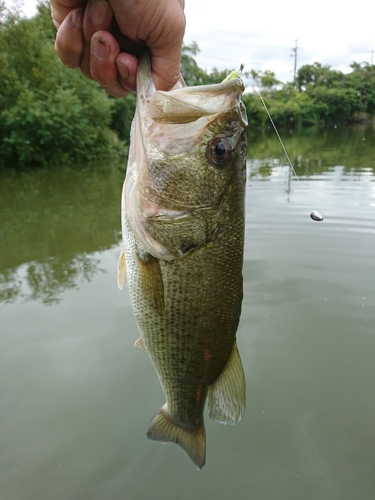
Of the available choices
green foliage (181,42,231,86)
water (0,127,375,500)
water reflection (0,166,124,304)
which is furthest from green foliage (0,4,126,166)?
green foliage (181,42,231,86)

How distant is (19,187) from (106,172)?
386 centimetres

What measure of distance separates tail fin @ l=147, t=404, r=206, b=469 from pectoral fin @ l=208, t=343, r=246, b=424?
18cm

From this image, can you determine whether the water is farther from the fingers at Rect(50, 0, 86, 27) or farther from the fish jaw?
the fingers at Rect(50, 0, 86, 27)

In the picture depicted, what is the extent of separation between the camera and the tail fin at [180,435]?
1.90 m

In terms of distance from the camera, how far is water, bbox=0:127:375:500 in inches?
106

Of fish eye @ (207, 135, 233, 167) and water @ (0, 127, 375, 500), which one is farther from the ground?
fish eye @ (207, 135, 233, 167)

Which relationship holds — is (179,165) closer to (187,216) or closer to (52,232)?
(187,216)

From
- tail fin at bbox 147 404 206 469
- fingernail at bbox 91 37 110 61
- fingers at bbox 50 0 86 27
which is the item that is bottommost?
tail fin at bbox 147 404 206 469

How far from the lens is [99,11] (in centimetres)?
142

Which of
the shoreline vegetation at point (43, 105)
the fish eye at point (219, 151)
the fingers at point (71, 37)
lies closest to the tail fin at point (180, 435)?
the fish eye at point (219, 151)

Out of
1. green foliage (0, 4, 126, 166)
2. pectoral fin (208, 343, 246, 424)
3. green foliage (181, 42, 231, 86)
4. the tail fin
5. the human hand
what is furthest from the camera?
green foliage (181, 42, 231, 86)

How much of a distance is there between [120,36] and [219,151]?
0.59m

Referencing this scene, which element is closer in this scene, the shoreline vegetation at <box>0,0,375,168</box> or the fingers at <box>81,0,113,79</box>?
the fingers at <box>81,0,113,79</box>

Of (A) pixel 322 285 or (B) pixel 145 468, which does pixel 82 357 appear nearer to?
(B) pixel 145 468
